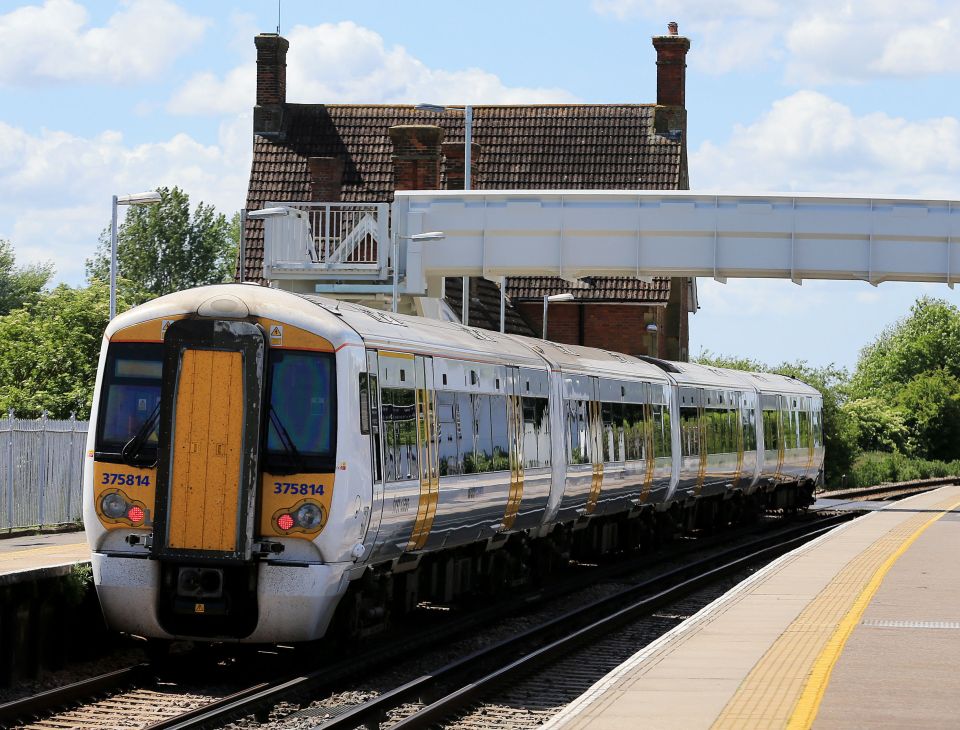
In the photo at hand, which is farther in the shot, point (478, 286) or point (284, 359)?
point (478, 286)

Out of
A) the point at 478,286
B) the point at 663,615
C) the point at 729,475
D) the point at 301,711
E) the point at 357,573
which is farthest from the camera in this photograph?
the point at 478,286

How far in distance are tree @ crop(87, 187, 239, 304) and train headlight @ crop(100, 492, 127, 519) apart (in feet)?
329

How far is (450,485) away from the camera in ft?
53.3

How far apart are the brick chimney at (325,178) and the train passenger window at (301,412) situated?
34.1 metres

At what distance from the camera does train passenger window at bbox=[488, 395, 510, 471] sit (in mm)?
18031

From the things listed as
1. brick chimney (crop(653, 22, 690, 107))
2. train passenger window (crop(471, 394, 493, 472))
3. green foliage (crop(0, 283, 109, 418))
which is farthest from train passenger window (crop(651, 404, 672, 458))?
A: brick chimney (crop(653, 22, 690, 107))

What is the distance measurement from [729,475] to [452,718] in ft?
72.9

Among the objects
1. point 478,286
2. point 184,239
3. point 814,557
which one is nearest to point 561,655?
point 814,557

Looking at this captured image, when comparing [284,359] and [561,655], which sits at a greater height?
[284,359]

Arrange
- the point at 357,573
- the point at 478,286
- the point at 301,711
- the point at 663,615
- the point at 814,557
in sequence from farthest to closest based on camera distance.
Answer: the point at 478,286, the point at 814,557, the point at 663,615, the point at 357,573, the point at 301,711

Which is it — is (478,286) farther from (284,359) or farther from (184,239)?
(184,239)

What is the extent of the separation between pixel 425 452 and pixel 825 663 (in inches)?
178

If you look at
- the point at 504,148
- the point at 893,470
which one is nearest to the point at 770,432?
the point at 504,148

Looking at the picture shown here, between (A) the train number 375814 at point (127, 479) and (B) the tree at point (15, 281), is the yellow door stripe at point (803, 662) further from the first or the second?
(B) the tree at point (15, 281)
